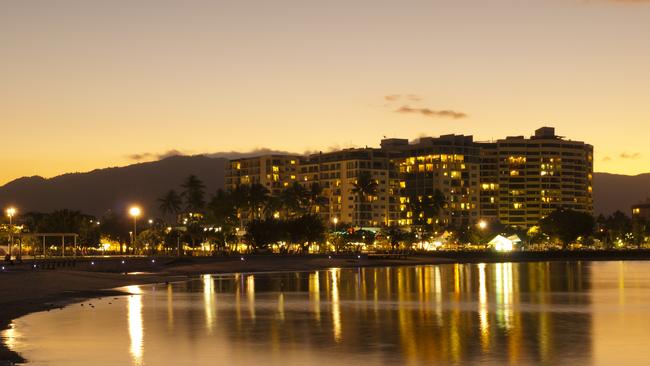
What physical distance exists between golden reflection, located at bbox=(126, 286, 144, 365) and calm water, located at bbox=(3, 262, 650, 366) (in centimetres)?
5

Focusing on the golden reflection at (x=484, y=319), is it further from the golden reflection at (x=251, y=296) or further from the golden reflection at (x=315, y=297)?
the golden reflection at (x=251, y=296)

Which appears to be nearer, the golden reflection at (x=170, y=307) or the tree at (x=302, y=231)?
the golden reflection at (x=170, y=307)

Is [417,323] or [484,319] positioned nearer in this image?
[417,323]

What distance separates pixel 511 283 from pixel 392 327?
49.0 meters

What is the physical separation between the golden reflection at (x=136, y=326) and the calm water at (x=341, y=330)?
0.18 feet

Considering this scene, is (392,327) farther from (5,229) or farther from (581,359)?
(5,229)

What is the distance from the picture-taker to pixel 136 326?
44.5 meters

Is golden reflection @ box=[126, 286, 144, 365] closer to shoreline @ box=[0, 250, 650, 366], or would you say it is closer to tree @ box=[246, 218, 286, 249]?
shoreline @ box=[0, 250, 650, 366]

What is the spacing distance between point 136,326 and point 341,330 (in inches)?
391

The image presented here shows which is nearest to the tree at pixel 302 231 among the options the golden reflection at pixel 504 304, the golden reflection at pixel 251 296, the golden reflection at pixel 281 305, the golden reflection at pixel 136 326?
the golden reflection at pixel 251 296

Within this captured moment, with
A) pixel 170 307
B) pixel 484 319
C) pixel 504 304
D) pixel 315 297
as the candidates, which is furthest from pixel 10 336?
pixel 504 304

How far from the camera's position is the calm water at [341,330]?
33562 millimetres

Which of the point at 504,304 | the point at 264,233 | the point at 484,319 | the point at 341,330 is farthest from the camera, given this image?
the point at 264,233

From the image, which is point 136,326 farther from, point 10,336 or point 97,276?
point 97,276
